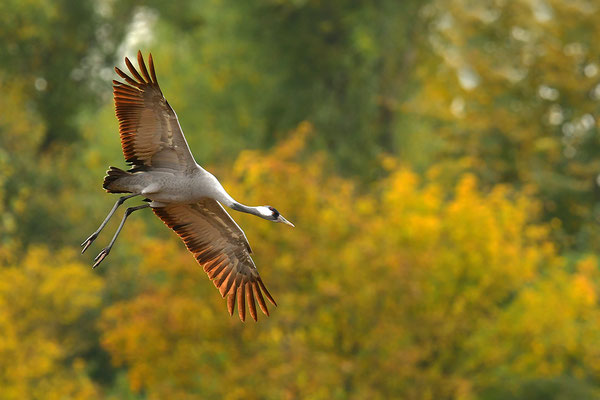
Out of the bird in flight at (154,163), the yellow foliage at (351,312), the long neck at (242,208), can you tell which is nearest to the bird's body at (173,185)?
the bird in flight at (154,163)

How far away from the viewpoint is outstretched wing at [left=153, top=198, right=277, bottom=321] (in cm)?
1399

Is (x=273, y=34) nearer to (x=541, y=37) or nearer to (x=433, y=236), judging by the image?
(x=541, y=37)

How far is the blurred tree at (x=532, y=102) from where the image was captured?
45.3m

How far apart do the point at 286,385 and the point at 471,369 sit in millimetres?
4533

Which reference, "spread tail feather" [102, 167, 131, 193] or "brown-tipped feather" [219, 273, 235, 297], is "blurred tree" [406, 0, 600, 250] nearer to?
"brown-tipped feather" [219, 273, 235, 297]

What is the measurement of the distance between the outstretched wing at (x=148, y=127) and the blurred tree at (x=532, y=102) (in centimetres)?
3310

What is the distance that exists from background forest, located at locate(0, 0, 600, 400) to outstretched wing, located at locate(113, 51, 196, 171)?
13969 mm

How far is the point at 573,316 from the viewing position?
3253 centimetres

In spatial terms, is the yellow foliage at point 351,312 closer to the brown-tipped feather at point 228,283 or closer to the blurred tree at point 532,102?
the blurred tree at point 532,102

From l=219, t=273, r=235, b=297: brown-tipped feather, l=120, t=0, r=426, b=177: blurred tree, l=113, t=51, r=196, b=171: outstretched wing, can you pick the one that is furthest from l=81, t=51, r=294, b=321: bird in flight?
l=120, t=0, r=426, b=177: blurred tree

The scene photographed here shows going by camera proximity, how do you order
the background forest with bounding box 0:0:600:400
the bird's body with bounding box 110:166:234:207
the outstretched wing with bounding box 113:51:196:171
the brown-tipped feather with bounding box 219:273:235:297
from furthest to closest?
1. the background forest with bounding box 0:0:600:400
2. the brown-tipped feather with bounding box 219:273:235:297
3. the bird's body with bounding box 110:166:234:207
4. the outstretched wing with bounding box 113:51:196:171

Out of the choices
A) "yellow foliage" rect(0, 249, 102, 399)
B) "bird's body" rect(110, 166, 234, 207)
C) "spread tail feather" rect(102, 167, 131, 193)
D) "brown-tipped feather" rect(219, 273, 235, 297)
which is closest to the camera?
"bird's body" rect(110, 166, 234, 207)

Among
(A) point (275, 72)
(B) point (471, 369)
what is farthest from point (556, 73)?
(B) point (471, 369)

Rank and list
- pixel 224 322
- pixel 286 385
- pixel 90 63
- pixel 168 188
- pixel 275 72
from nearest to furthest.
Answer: pixel 168 188
pixel 286 385
pixel 224 322
pixel 90 63
pixel 275 72
